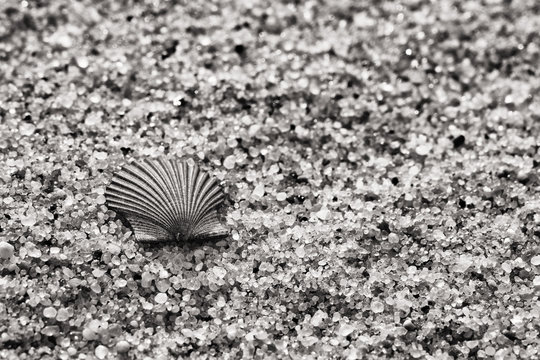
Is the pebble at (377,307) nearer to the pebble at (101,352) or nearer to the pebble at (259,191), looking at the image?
the pebble at (259,191)

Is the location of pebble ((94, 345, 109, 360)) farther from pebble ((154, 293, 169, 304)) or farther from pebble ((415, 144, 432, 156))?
pebble ((415, 144, 432, 156))

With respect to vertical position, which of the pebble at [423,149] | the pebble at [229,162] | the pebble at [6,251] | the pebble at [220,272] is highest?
the pebble at [423,149]

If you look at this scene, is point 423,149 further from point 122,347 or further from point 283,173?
point 122,347

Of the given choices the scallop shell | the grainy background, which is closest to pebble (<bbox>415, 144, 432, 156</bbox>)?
the grainy background

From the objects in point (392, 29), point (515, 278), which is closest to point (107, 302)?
point (515, 278)

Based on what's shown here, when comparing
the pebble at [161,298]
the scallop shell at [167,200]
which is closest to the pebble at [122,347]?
the pebble at [161,298]

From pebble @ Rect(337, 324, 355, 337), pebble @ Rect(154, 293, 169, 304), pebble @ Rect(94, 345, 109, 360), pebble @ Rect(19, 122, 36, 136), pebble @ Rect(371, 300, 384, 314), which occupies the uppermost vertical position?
pebble @ Rect(19, 122, 36, 136)

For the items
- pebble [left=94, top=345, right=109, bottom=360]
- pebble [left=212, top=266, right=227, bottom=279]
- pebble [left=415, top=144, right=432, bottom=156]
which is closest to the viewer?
pebble [left=94, top=345, right=109, bottom=360]
